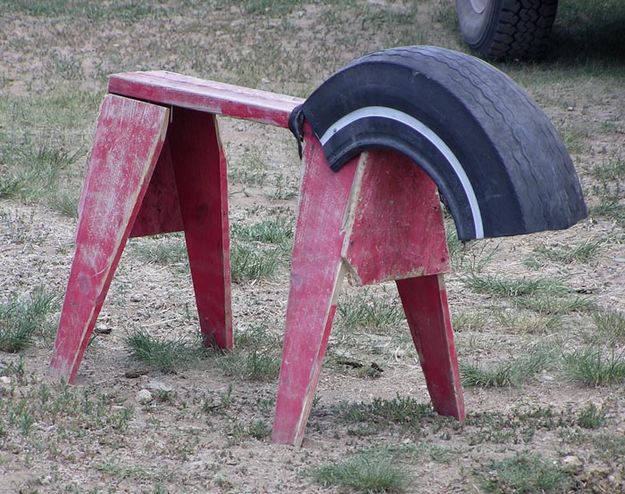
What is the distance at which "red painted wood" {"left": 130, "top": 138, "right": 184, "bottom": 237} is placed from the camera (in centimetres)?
400

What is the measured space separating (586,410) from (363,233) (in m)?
0.97

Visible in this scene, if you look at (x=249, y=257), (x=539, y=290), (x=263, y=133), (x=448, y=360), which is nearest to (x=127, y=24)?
(x=263, y=133)

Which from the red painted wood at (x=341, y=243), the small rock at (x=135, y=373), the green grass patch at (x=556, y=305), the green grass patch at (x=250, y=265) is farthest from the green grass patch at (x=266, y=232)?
the red painted wood at (x=341, y=243)

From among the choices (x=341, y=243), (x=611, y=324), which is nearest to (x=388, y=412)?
(x=341, y=243)

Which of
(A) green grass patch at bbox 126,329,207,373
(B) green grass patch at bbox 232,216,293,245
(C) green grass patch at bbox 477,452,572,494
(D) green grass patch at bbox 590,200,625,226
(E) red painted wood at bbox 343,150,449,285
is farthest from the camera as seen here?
(D) green grass patch at bbox 590,200,625,226

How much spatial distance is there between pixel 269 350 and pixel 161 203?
2.22 feet

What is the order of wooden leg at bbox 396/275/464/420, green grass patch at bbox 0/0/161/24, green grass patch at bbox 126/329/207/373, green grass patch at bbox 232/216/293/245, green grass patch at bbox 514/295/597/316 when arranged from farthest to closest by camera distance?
green grass patch at bbox 0/0/161/24 → green grass patch at bbox 232/216/293/245 → green grass patch at bbox 514/295/597/316 → green grass patch at bbox 126/329/207/373 → wooden leg at bbox 396/275/464/420

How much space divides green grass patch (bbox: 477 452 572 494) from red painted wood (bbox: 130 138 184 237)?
1598mm

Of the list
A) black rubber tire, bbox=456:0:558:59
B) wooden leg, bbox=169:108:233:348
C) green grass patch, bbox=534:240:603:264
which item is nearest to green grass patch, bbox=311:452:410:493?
wooden leg, bbox=169:108:233:348

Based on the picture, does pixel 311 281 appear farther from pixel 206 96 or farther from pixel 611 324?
pixel 611 324

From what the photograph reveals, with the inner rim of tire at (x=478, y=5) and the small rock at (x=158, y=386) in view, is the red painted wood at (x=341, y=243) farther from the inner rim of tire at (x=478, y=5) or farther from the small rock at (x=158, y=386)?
the inner rim of tire at (x=478, y=5)

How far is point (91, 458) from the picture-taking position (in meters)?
3.12

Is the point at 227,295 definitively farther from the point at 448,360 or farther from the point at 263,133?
the point at 263,133

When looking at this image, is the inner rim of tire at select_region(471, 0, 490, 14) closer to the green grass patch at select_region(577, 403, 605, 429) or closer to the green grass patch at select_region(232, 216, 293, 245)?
the green grass patch at select_region(232, 216, 293, 245)
